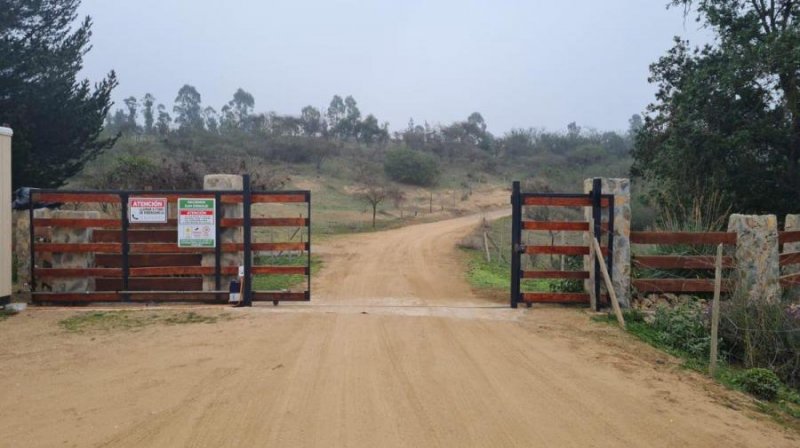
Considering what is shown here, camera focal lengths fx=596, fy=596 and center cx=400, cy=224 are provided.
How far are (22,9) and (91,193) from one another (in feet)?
46.8

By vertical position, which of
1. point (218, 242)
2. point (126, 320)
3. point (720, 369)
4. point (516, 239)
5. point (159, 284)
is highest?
point (516, 239)


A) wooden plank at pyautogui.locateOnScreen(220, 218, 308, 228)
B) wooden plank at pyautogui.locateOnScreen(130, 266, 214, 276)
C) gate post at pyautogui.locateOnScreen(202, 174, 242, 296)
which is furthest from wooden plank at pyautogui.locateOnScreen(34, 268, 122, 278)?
wooden plank at pyautogui.locateOnScreen(220, 218, 308, 228)

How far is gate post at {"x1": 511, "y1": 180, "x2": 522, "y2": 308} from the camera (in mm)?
10281

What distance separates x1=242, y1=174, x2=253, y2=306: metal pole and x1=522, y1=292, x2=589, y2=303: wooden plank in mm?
4848

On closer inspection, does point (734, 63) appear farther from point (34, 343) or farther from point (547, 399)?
point (34, 343)

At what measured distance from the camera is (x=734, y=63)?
16.6 meters

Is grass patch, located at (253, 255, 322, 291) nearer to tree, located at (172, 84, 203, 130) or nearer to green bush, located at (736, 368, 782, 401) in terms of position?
green bush, located at (736, 368, 782, 401)

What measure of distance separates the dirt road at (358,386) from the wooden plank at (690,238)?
1.95m

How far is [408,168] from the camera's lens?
53781 mm

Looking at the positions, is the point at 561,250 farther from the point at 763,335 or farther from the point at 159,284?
the point at 159,284

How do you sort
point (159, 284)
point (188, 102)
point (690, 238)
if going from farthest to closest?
point (188, 102) → point (159, 284) → point (690, 238)

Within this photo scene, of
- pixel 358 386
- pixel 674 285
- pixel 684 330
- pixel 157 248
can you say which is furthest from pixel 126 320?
pixel 674 285

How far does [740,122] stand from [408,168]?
37451 mm

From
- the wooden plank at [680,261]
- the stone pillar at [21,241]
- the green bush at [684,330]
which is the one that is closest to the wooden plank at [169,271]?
the stone pillar at [21,241]
